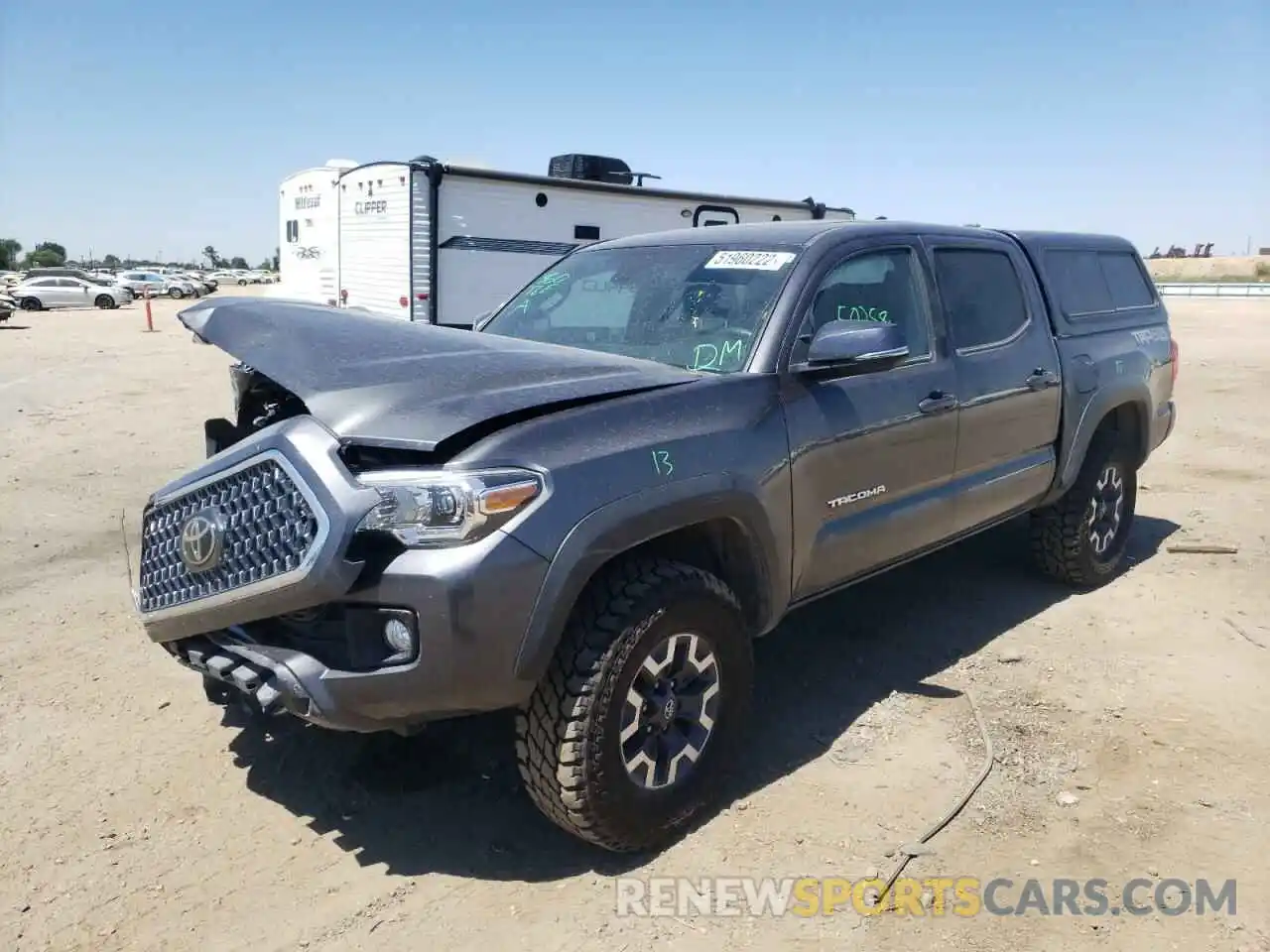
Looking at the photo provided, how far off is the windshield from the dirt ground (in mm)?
1518

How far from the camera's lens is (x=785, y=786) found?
Result: 136 inches

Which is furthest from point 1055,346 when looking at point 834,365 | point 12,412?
point 12,412

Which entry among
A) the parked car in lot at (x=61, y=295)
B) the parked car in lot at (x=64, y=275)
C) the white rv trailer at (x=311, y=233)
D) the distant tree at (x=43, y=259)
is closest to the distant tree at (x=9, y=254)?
the distant tree at (x=43, y=259)

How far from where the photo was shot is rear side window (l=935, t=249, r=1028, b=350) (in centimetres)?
439

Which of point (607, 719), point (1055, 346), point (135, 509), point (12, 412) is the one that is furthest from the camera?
point (12, 412)

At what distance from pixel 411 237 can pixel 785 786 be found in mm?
8866

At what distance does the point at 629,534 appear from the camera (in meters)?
2.81

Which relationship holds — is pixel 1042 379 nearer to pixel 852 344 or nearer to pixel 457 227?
pixel 852 344

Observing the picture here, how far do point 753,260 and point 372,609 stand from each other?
2073 mm

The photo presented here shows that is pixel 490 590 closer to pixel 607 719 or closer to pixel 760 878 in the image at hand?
pixel 607 719

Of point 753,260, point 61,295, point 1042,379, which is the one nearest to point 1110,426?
point 1042,379

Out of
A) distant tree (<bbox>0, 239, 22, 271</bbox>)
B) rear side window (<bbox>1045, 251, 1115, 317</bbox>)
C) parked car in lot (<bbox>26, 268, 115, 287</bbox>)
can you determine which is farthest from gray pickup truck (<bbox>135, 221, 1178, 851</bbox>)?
distant tree (<bbox>0, 239, 22, 271</bbox>)

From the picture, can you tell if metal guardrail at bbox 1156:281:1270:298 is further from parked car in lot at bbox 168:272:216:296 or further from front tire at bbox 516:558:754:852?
parked car in lot at bbox 168:272:216:296

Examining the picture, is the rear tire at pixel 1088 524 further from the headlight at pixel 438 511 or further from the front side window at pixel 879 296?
the headlight at pixel 438 511
